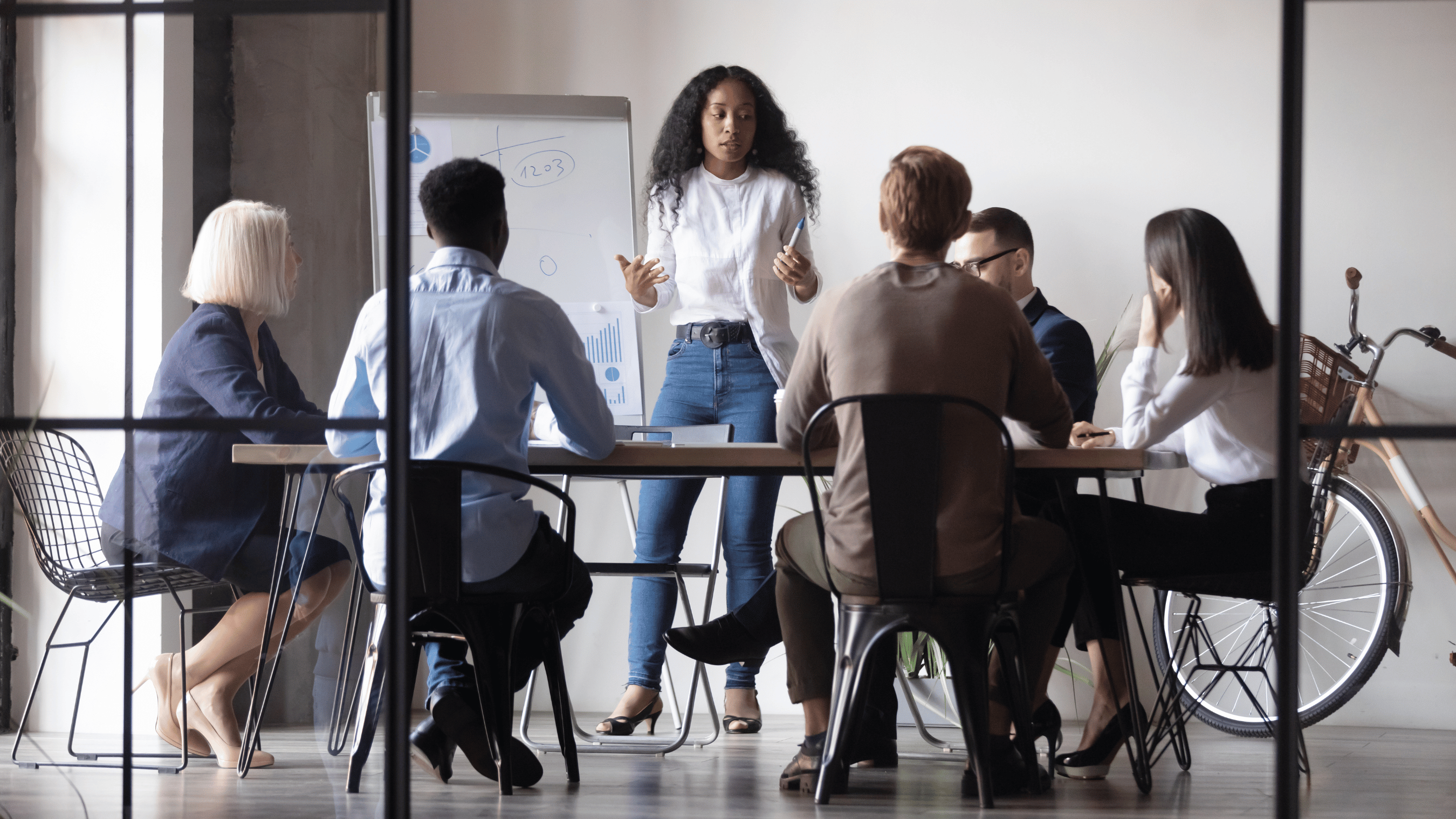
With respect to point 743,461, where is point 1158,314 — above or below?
above

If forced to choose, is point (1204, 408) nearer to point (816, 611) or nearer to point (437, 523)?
point (816, 611)

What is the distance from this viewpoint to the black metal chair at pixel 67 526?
1.95 metres

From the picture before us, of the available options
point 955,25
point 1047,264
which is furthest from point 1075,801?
point 955,25

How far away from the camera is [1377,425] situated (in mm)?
1746

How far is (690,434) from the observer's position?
2.58 meters

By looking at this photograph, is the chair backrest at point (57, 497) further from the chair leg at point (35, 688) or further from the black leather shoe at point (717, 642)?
the black leather shoe at point (717, 642)

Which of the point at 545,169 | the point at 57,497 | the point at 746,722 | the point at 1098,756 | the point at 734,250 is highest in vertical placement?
the point at 545,169

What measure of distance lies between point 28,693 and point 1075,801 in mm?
1782

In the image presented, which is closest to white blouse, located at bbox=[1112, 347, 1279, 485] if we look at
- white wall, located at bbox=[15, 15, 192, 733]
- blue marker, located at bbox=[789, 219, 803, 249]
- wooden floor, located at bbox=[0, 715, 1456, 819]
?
wooden floor, located at bbox=[0, 715, 1456, 819]

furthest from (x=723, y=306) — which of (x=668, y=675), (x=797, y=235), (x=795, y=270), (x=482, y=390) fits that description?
(x=482, y=390)

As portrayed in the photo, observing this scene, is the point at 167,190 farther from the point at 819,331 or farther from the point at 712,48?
the point at 712,48

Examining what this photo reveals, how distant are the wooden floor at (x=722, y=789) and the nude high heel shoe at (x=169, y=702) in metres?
0.03

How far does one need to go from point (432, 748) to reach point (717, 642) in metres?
0.60

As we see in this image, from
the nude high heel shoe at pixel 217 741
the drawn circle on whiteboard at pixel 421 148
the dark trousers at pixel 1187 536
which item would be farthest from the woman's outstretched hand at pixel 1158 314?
the drawn circle on whiteboard at pixel 421 148
